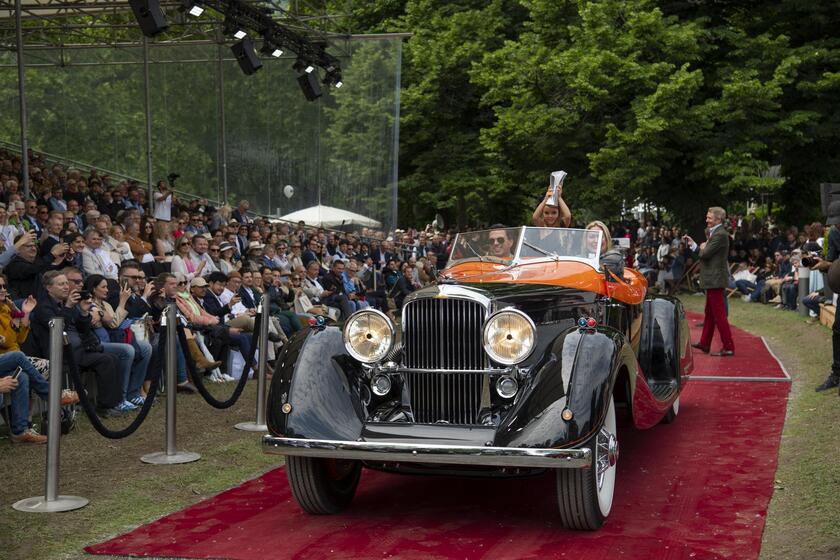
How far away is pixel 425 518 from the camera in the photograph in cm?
598

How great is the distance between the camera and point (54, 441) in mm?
6156

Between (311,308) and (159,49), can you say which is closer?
(311,308)

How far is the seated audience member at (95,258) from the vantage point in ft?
37.5

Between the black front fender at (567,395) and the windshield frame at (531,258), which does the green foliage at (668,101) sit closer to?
the windshield frame at (531,258)

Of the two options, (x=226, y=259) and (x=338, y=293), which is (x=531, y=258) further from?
(x=338, y=293)

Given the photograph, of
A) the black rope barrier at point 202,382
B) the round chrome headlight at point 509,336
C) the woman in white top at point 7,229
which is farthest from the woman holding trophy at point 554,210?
the woman in white top at point 7,229

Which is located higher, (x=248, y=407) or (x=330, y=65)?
(x=330, y=65)

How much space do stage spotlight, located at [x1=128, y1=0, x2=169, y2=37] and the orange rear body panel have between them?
307 inches

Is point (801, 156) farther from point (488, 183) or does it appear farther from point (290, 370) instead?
point (290, 370)

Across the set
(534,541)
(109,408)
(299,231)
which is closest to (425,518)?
(534,541)

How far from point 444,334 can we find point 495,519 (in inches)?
46.7

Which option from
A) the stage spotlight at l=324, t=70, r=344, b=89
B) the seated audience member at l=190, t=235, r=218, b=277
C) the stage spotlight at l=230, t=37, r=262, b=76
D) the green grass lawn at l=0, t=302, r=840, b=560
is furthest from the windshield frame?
the stage spotlight at l=324, t=70, r=344, b=89

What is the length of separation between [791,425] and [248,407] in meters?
5.31

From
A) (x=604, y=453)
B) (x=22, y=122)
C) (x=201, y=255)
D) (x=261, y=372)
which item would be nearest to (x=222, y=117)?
(x=22, y=122)
